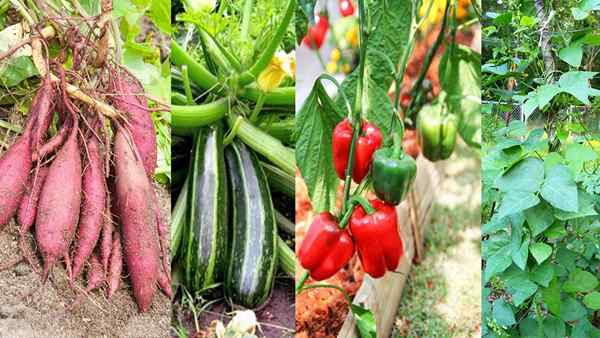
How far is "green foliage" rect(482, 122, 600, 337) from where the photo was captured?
2.16 metres

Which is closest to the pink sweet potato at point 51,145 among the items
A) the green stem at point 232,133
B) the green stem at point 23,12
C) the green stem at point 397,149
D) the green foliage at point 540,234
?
the green stem at point 23,12

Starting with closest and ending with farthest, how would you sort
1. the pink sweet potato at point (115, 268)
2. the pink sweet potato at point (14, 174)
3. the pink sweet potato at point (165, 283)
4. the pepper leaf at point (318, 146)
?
the pink sweet potato at point (14, 174), the pink sweet potato at point (115, 268), the pink sweet potato at point (165, 283), the pepper leaf at point (318, 146)

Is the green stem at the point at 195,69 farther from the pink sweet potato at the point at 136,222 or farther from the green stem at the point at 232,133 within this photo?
the pink sweet potato at the point at 136,222

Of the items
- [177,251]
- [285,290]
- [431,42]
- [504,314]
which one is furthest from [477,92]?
[177,251]

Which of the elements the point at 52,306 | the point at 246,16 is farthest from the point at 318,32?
the point at 52,306

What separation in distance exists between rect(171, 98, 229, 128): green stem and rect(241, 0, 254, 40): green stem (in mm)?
220

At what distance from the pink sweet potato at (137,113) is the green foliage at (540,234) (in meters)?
0.97

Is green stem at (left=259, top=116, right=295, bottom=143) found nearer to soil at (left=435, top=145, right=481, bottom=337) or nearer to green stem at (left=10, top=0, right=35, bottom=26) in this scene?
soil at (left=435, top=145, right=481, bottom=337)

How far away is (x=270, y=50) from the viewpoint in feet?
7.59

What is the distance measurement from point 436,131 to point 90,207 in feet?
3.40

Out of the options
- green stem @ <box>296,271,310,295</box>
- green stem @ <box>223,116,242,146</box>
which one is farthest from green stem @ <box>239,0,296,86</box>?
green stem @ <box>296,271,310,295</box>

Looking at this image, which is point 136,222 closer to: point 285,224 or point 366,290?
point 285,224

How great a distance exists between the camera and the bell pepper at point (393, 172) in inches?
89.4

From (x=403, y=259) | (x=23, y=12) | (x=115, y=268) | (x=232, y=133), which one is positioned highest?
(x=23, y=12)
